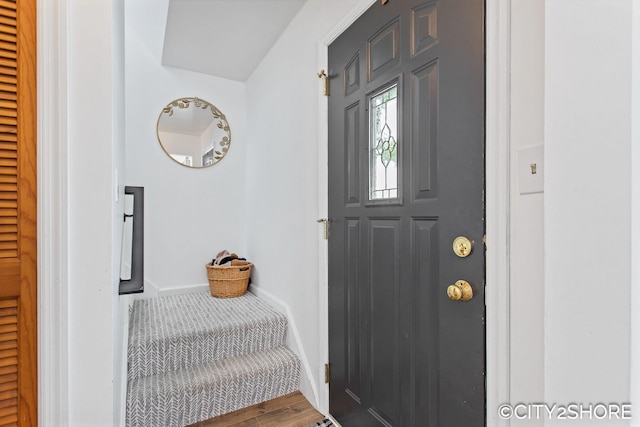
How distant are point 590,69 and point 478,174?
341mm

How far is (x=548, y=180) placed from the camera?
676 millimetres

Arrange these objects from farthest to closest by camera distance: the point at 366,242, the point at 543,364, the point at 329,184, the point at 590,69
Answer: the point at 329,184, the point at 366,242, the point at 543,364, the point at 590,69

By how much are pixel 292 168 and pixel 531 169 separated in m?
1.50

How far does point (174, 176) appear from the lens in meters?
2.76

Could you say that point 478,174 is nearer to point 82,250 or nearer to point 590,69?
point 590,69

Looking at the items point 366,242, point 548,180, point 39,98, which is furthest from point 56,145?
point 548,180

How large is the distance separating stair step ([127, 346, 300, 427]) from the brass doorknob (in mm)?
1311

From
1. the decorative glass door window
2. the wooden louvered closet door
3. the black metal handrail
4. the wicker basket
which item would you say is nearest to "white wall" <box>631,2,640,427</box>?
the decorative glass door window

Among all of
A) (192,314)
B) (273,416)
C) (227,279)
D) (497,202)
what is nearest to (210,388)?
(273,416)

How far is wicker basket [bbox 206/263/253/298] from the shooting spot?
2.54 meters

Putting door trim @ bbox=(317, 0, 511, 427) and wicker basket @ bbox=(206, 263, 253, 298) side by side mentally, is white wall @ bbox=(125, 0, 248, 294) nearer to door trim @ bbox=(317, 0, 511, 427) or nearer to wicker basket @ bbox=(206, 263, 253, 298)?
wicker basket @ bbox=(206, 263, 253, 298)

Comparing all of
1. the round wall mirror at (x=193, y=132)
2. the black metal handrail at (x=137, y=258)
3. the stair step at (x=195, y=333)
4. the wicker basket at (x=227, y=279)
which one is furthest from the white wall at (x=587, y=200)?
the round wall mirror at (x=193, y=132)

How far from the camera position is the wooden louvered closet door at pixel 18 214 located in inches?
30.9

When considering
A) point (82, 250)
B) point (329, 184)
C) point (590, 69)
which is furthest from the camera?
point (329, 184)
